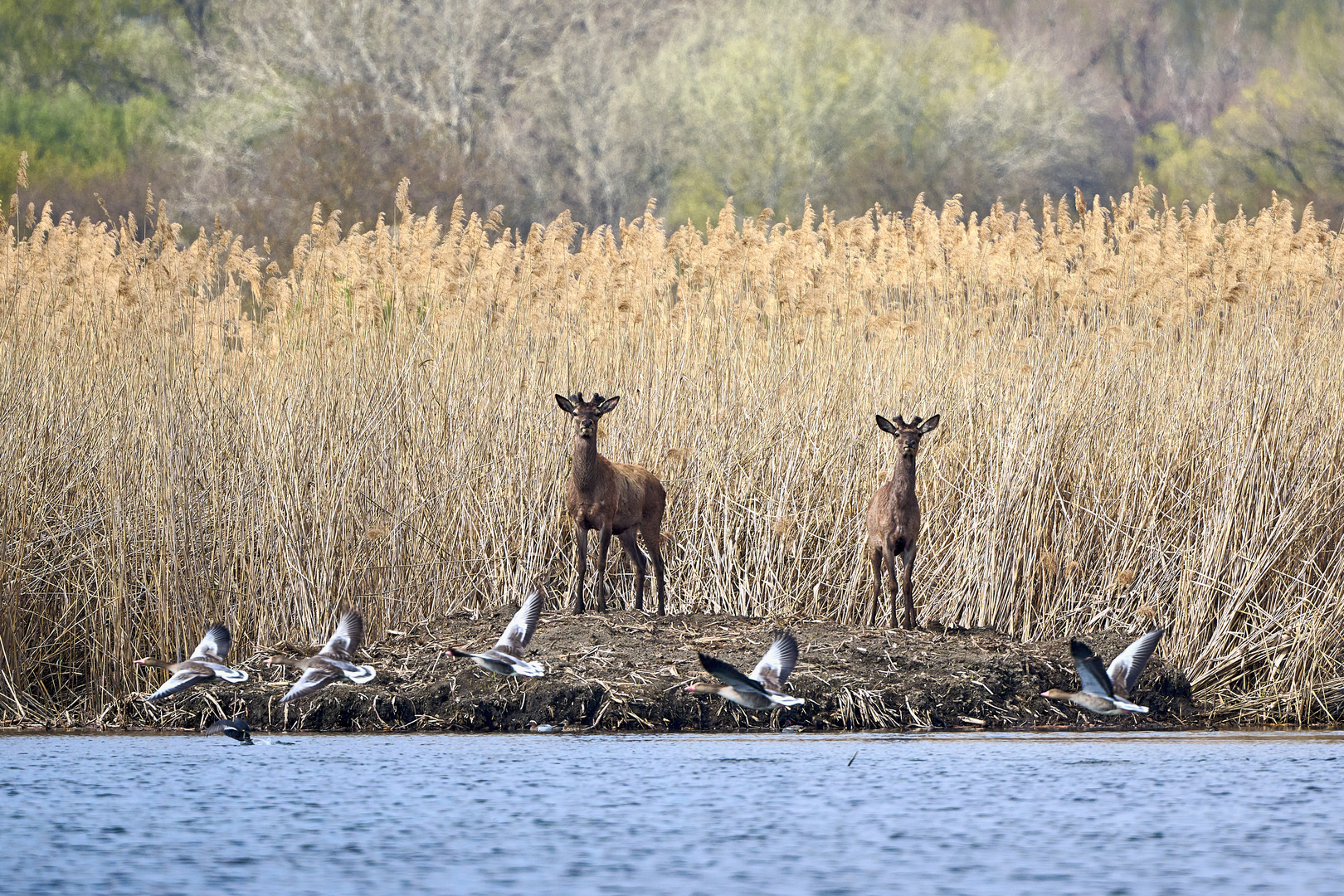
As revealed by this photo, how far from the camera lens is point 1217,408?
339 inches

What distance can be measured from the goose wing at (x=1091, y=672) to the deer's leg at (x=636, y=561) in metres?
2.27

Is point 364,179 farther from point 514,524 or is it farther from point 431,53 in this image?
point 514,524

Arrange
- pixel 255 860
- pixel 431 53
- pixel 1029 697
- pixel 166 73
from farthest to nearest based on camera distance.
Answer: pixel 166 73 < pixel 431 53 < pixel 1029 697 < pixel 255 860

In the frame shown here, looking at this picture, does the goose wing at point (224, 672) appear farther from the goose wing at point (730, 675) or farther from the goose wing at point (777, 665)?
the goose wing at point (777, 665)

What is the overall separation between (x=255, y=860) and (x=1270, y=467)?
5.38m

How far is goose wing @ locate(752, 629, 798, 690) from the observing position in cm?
638

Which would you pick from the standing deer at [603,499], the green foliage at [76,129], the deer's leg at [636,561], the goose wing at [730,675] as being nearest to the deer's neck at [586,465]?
the standing deer at [603,499]

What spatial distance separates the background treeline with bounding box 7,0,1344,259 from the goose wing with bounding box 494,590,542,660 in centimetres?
2750

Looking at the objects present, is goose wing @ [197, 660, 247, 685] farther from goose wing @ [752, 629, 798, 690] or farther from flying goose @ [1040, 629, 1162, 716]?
flying goose @ [1040, 629, 1162, 716]

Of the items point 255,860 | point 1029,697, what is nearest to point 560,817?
point 255,860

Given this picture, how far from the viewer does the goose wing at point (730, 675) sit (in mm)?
5848

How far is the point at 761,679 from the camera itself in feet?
21.0

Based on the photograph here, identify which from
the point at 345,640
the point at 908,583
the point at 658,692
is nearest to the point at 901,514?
the point at 908,583

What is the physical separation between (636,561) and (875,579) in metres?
1.06
